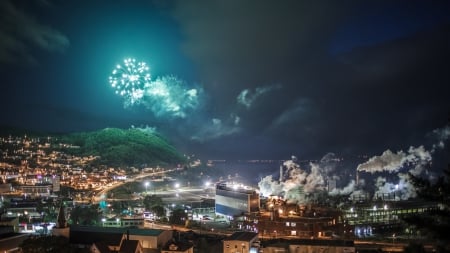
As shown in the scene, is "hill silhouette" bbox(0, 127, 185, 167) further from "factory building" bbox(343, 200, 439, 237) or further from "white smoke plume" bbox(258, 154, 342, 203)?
"factory building" bbox(343, 200, 439, 237)

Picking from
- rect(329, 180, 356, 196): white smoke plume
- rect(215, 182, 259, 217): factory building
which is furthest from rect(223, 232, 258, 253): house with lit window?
rect(329, 180, 356, 196): white smoke plume

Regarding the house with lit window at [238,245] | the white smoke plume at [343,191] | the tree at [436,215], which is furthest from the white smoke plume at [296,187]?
the tree at [436,215]

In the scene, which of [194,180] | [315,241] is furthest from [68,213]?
[194,180]

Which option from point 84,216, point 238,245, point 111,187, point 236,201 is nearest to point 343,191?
point 236,201

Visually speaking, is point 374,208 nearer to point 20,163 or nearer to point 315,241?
point 315,241

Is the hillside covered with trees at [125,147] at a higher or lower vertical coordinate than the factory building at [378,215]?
higher

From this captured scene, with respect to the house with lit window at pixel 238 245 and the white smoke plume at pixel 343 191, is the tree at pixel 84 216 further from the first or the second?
the white smoke plume at pixel 343 191

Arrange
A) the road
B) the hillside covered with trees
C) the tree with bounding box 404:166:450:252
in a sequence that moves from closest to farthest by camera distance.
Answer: the tree with bounding box 404:166:450:252 → the road → the hillside covered with trees
